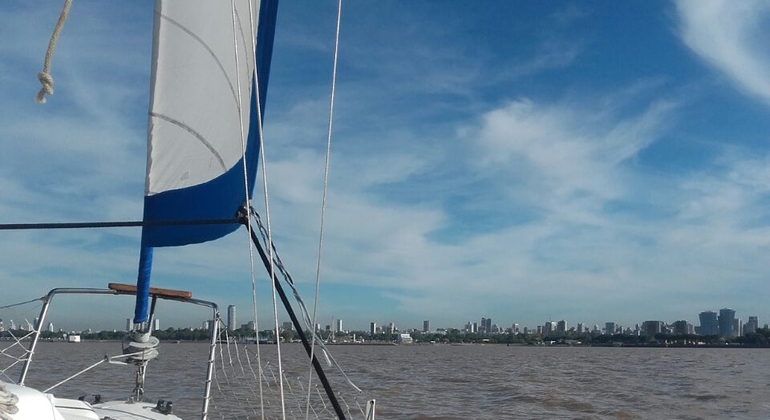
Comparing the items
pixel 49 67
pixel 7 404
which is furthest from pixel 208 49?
pixel 7 404

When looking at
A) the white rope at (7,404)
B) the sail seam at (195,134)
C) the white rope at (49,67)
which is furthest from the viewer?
the sail seam at (195,134)

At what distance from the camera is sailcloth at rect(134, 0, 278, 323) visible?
153 inches

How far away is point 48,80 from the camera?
265 cm

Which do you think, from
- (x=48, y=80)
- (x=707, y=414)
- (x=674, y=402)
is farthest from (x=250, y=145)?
(x=674, y=402)

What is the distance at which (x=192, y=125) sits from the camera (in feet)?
12.8

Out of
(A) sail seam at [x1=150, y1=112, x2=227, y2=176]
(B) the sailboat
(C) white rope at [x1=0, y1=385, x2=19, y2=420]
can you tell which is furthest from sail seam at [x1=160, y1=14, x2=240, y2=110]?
(C) white rope at [x1=0, y1=385, x2=19, y2=420]

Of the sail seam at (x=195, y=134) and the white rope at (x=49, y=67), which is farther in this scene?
the sail seam at (x=195, y=134)

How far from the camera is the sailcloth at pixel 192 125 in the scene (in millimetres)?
3877

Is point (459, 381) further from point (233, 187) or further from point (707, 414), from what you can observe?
point (233, 187)

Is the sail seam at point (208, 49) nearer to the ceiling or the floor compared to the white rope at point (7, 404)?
nearer to the ceiling

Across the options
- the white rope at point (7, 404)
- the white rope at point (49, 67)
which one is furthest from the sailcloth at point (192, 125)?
the white rope at point (7, 404)

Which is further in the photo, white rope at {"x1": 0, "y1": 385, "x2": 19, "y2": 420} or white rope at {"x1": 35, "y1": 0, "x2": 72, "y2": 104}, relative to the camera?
white rope at {"x1": 35, "y1": 0, "x2": 72, "y2": 104}

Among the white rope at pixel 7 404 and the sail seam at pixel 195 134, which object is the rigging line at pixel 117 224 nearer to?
the sail seam at pixel 195 134

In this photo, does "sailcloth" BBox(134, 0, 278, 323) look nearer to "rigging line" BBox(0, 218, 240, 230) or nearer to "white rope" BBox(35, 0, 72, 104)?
"rigging line" BBox(0, 218, 240, 230)
